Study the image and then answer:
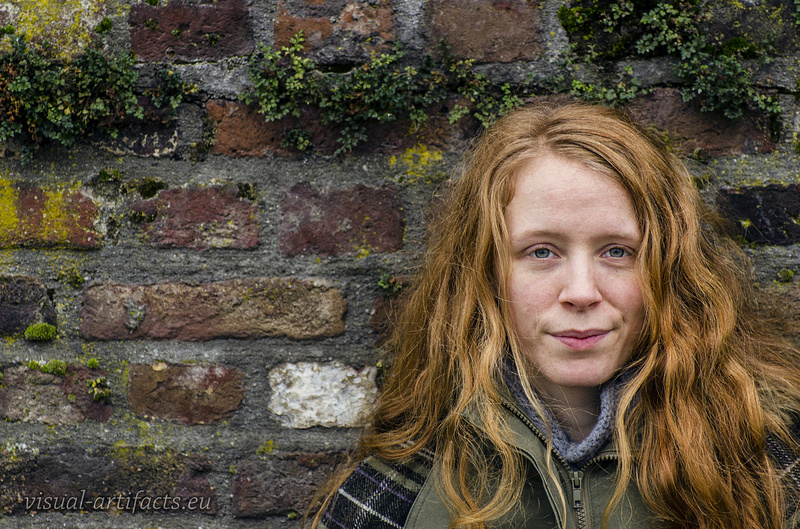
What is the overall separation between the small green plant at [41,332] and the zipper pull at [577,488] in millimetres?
1089

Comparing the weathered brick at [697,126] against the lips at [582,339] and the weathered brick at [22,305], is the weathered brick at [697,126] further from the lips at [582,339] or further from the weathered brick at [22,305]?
the weathered brick at [22,305]

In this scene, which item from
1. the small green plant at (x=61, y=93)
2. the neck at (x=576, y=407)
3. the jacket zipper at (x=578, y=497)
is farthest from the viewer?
the small green plant at (x=61, y=93)

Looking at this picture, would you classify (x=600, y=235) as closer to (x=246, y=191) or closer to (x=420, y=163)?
(x=420, y=163)

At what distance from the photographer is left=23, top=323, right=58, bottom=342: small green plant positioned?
4.03ft

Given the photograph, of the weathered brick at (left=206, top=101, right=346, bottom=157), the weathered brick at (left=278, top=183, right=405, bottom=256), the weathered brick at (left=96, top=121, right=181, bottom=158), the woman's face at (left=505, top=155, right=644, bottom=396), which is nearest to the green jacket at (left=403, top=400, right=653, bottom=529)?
the woman's face at (left=505, top=155, right=644, bottom=396)

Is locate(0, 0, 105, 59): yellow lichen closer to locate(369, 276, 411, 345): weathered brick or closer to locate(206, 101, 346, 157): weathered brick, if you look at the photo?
locate(206, 101, 346, 157): weathered brick

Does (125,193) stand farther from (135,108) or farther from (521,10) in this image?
(521,10)

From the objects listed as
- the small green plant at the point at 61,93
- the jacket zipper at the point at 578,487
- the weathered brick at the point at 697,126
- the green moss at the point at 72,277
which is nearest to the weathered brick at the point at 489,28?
the weathered brick at the point at 697,126

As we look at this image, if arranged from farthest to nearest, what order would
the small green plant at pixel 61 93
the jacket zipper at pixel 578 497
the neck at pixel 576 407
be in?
the small green plant at pixel 61 93 < the neck at pixel 576 407 < the jacket zipper at pixel 578 497

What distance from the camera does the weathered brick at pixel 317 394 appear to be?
1.23m

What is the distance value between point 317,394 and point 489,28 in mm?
852

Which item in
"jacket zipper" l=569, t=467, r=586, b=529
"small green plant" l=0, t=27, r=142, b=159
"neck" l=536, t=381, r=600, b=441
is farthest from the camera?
"small green plant" l=0, t=27, r=142, b=159

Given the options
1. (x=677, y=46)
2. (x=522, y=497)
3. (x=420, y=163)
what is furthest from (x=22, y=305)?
(x=677, y=46)

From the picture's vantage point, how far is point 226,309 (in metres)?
1.23
